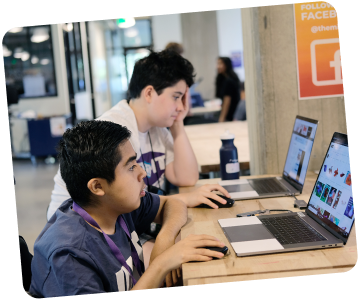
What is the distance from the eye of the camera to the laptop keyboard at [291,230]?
120 centimetres

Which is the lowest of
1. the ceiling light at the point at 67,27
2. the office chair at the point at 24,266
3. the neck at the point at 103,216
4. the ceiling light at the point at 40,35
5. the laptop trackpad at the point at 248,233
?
the office chair at the point at 24,266

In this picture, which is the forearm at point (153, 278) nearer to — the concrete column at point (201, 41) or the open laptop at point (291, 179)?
the open laptop at point (291, 179)

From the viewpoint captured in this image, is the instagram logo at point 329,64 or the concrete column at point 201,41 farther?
the concrete column at point 201,41

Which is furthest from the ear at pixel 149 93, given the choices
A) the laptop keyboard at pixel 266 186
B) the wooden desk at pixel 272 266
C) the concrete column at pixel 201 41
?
the concrete column at pixel 201 41

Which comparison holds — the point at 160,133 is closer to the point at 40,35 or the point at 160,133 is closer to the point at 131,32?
the point at 40,35

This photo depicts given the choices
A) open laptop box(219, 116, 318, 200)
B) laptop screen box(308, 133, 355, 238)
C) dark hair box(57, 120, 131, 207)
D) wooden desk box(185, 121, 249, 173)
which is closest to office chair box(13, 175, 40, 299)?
dark hair box(57, 120, 131, 207)

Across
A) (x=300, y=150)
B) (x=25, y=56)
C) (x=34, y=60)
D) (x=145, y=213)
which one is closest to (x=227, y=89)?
(x=300, y=150)

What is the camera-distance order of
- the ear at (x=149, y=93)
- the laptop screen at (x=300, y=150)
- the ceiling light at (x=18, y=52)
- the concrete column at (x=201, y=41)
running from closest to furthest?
the laptop screen at (x=300, y=150) < the ear at (x=149, y=93) < the ceiling light at (x=18, y=52) < the concrete column at (x=201, y=41)

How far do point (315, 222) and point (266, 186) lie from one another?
1.83 ft

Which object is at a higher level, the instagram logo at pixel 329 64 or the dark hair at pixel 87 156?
the instagram logo at pixel 329 64

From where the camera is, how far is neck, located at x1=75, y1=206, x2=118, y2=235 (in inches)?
48.3

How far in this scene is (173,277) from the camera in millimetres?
1263

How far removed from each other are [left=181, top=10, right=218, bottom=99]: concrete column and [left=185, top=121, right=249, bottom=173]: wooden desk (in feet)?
18.1

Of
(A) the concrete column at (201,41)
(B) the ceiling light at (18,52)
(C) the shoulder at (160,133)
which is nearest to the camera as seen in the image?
(C) the shoulder at (160,133)
